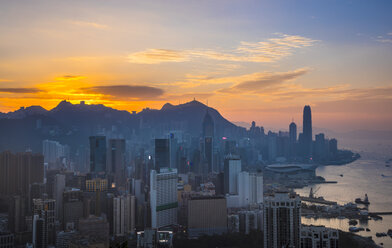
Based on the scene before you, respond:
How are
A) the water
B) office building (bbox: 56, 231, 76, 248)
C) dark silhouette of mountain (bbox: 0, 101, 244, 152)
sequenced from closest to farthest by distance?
1. office building (bbox: 56, 231, 76, 248)
2. the water
3. dark silhouette of mountain (bbox: 0, 101, 244, 152)

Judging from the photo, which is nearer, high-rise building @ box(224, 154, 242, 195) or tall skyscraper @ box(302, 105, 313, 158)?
high-rise building @ box(224, 154, 242, 195)

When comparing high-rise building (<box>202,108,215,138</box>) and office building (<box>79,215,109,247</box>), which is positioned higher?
high-rise building (<box>202,108,215,138</box>)

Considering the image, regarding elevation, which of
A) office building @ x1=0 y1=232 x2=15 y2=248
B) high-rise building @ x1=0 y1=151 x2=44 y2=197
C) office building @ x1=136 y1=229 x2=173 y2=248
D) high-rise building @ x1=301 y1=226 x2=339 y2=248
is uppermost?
high-rise building @ x1=0 y1=151 x2=44 y2=197

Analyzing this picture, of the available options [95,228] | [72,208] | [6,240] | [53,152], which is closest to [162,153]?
Result: [53,152]

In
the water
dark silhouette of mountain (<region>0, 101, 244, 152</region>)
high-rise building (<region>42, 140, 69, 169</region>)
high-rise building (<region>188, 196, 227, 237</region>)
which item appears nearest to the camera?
high-rise building (<region>188, 196, 227, 237</region>)

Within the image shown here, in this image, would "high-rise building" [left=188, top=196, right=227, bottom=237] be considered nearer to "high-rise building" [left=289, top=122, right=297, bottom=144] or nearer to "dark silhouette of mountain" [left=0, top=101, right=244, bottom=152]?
"dark silhouette of mountain" [left=0, top=101, right=244, bottom=152]

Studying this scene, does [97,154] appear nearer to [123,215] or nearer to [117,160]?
[117,160]

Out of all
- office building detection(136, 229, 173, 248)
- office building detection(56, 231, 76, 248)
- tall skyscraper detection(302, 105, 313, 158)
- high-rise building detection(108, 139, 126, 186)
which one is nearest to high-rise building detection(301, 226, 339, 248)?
office building detection(136, 229, 173, 248)

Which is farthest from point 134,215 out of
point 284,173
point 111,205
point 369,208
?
point 284,173
